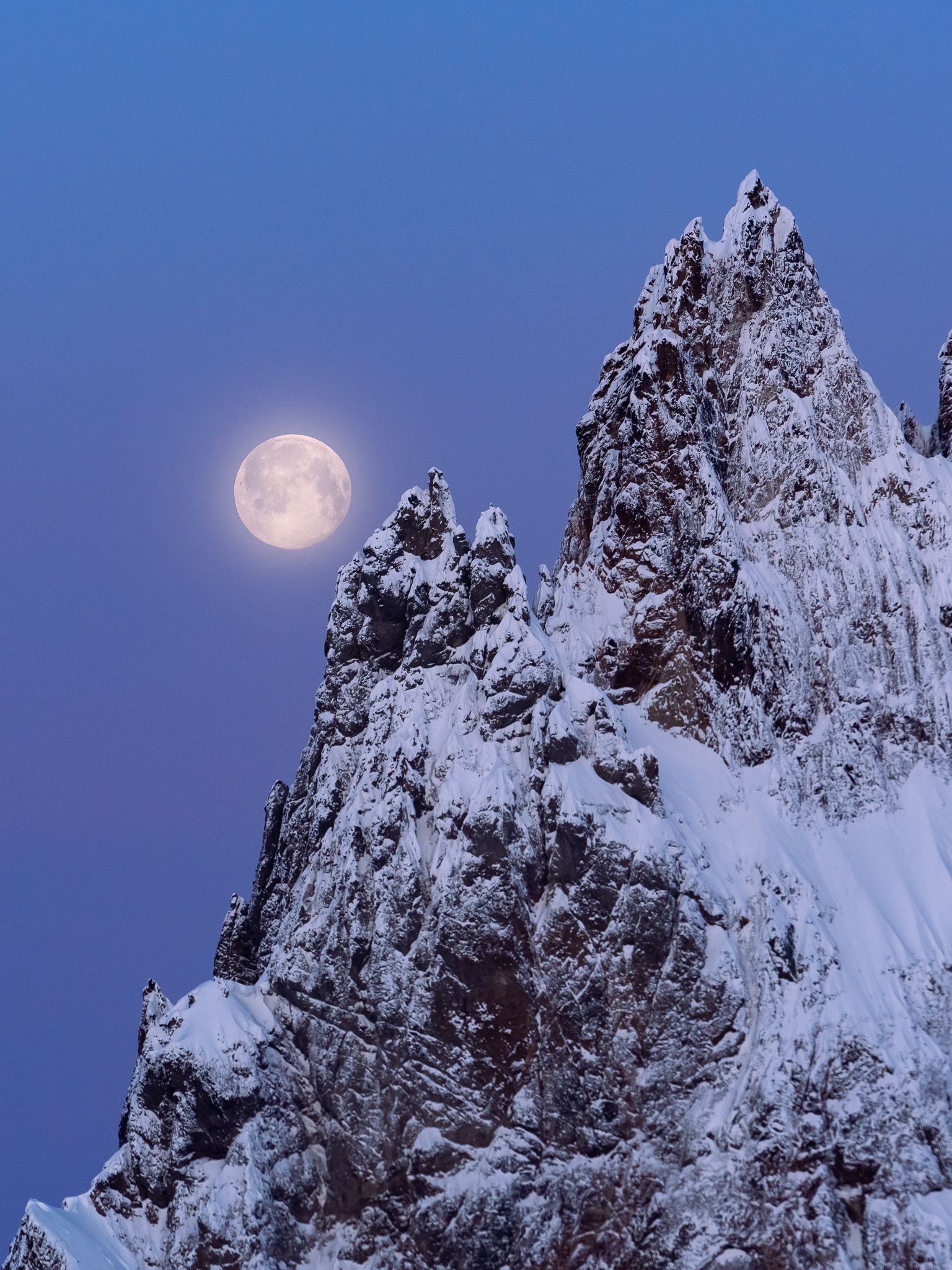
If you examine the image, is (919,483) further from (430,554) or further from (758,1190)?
(758,1190)

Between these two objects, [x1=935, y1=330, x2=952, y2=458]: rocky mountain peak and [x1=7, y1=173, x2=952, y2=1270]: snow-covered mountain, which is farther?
[x1=935, y1=330, x2=952, y2=458]: rocky mountain peak

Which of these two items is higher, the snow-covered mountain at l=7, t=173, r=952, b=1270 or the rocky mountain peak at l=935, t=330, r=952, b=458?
the rocky mountain peak at l=935, t=330, r=952, b=458

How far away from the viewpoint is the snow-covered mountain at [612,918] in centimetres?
7200

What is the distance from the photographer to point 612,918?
75500 millimetres

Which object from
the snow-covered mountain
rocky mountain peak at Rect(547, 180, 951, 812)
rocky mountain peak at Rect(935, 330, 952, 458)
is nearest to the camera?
the snow-covered mountain

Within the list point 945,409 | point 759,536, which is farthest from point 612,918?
point 945,409

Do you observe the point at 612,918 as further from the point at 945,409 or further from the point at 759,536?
the point at 945,409

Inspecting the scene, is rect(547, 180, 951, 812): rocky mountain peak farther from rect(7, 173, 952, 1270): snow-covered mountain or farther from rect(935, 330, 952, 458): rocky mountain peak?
rect(935, 330, 952, 458): rocky mountain peak

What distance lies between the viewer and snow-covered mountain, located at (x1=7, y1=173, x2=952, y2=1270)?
2835 inches

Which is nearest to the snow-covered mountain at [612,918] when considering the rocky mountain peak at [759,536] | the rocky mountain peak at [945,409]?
the rocky mountain peak at [759,536]

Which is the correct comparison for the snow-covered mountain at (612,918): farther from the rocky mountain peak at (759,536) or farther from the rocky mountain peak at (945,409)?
the rocky mountain peak at (945,409)

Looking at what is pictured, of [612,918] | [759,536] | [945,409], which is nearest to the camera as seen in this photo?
[612,918]

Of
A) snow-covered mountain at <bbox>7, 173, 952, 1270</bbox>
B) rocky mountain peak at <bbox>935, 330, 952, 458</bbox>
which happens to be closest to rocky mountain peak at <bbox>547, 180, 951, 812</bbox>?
snow-covered mountain at <bbox>7, 173, 952, 1270</bbox>

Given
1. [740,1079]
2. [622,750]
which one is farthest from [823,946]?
[622,750]
